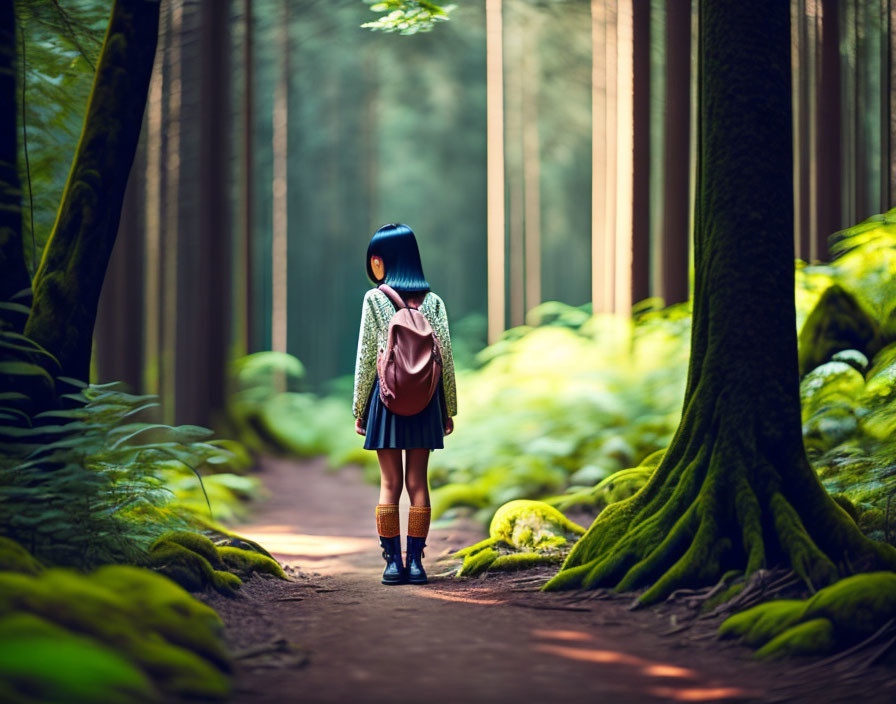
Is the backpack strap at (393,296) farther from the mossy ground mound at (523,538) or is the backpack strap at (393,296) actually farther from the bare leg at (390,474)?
the mossy ground mound at (523,538)

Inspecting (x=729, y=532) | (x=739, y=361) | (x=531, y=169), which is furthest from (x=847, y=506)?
(x=531, y=169)

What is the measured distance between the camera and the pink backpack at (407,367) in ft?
17.4

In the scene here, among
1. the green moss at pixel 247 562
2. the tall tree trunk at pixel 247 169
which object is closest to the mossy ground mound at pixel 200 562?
the green moss at pixel 247 562

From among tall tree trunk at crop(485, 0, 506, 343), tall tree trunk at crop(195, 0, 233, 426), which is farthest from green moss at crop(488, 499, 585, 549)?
tall tree trunk at crop(485, 0, 506, 343)

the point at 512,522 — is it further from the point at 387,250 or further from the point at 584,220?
the point at 584,220

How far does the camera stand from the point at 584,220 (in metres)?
38.5

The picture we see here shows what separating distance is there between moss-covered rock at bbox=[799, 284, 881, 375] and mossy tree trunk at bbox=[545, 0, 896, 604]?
3.36 m

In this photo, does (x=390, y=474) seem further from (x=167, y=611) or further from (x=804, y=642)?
(x=804, y=642)

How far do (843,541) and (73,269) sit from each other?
5.04 meters

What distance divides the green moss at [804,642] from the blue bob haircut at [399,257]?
3105 millimetres

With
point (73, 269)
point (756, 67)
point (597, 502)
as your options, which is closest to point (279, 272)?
point (597, 502)

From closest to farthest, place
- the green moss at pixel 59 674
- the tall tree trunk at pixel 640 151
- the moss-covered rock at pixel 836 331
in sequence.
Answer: the green moss at pixel 59 674 < the moss-covered rock at pixel 836 331 < the tall tree trunk at pixel 640 151

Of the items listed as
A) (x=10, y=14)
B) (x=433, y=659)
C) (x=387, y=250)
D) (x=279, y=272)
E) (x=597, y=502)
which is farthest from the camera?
(x=279, y=272)

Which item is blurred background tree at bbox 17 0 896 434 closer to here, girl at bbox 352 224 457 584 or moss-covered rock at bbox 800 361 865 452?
girl at bbox 352 224 457 584
